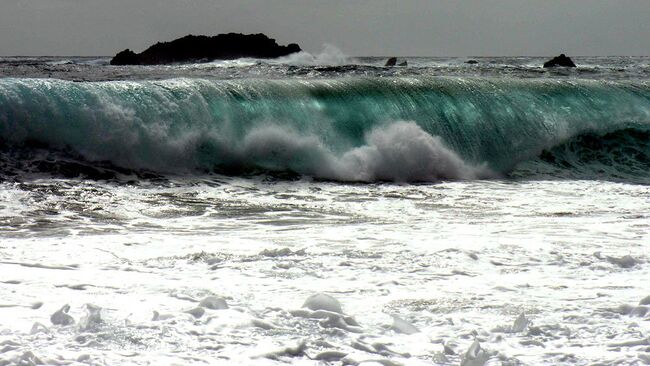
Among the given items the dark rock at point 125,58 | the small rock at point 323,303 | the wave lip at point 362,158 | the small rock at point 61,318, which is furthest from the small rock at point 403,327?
the dark rock at point 125,58

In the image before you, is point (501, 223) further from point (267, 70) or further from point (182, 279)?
point (267, 70)

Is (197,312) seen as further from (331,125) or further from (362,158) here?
(331,125)

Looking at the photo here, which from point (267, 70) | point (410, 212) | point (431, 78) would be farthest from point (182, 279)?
point (267, 70)

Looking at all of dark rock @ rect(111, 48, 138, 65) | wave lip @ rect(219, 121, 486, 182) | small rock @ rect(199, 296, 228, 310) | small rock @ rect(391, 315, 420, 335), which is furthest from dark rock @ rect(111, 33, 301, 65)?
small rock @ rect(391, 315, 420, 335)

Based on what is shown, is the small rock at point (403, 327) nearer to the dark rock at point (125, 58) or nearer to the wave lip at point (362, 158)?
the wave lip at point (362, 158)

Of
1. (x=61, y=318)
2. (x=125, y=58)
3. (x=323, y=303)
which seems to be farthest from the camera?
(x=125, y=58)

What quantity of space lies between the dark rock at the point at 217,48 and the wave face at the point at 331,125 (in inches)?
1464

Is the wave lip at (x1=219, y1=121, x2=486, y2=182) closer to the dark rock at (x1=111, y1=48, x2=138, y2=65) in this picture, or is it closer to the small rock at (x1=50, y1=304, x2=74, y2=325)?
the small rock at (x1=50, y1=304, x2=74, y2=325)

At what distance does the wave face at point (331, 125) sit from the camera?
1135 centimetres

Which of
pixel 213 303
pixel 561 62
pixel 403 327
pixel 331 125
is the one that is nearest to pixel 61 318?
pixel 213 303

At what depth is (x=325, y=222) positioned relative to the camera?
797 cm

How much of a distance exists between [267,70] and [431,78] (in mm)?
10196

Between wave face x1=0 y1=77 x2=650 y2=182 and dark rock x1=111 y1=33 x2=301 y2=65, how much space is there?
1464 inches

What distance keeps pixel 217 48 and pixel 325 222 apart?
4663cm
